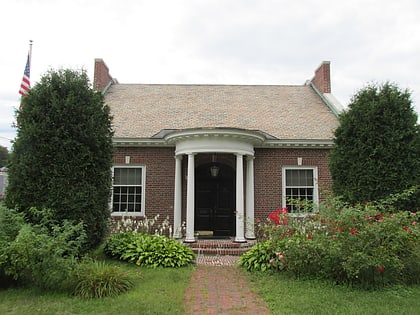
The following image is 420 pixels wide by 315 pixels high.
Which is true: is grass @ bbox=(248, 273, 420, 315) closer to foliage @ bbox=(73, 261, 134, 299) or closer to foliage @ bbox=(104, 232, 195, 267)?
foliage @ bbox=(104, 232, 195, 267)

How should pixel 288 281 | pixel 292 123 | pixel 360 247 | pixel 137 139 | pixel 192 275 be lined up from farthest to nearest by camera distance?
pixel 292 123 → pixel 137 139 → pixel 192 275 → pixel 288 281 → pixel 360 247

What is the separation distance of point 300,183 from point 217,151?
11.7 ft

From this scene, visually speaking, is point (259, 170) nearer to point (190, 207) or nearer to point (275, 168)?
point (275, 168)

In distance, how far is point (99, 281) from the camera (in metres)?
5.98

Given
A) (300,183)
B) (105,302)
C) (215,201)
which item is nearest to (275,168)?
(300,183)

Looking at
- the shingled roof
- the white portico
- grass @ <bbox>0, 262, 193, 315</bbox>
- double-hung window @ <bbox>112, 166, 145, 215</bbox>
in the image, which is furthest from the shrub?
double-hung window @ <bbox>112, 166, 145, 215</bbox>

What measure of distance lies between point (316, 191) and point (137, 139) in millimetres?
6513

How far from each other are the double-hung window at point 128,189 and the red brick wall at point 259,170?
269 mm

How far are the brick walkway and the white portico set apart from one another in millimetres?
2760

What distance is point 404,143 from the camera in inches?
334

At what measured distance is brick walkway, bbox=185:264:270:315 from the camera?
5.31 m

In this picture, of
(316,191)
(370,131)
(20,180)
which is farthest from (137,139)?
(370,131)

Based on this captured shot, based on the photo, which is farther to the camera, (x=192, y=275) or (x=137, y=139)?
(x=137, y=139)

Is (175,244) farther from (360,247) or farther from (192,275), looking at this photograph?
(360,247)
